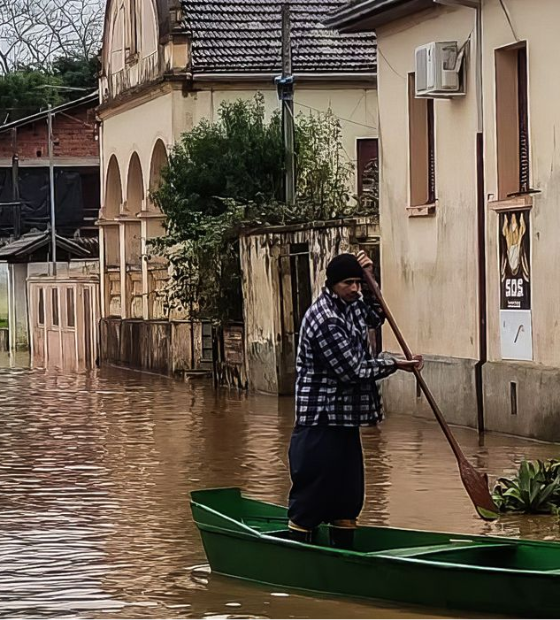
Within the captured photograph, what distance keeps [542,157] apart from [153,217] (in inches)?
691

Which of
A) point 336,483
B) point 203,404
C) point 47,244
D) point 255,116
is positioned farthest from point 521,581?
point 47,244

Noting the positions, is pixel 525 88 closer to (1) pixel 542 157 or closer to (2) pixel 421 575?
(1) pixel 542 157

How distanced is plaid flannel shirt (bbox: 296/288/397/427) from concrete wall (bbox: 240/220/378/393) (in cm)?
1414

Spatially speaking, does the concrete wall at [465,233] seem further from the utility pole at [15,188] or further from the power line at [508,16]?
the utility pole at [15,188]

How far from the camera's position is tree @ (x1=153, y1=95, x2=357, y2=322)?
2802 centimetres

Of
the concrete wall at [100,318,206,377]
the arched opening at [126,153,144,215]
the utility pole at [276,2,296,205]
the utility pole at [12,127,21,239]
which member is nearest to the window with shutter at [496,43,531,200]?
the utility pole at [276,2,296,205]

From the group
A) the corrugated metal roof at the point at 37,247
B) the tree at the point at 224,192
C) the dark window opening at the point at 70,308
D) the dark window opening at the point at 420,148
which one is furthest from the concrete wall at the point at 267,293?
the corrugated metal roof at the point at 37,247

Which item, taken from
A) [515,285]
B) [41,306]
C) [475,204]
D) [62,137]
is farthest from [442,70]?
[62,137]

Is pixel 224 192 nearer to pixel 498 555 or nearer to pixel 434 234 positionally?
pixel 434 234

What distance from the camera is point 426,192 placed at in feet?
71.0

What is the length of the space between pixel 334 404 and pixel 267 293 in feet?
53.8

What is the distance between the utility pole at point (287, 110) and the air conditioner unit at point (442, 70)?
27.2 ft

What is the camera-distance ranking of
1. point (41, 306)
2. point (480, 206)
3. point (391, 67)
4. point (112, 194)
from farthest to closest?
1. point (41, 306)
2. point (112, 194)
3. point (391, 67)
4. point (480, 206)

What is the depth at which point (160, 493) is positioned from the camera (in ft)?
46.6
